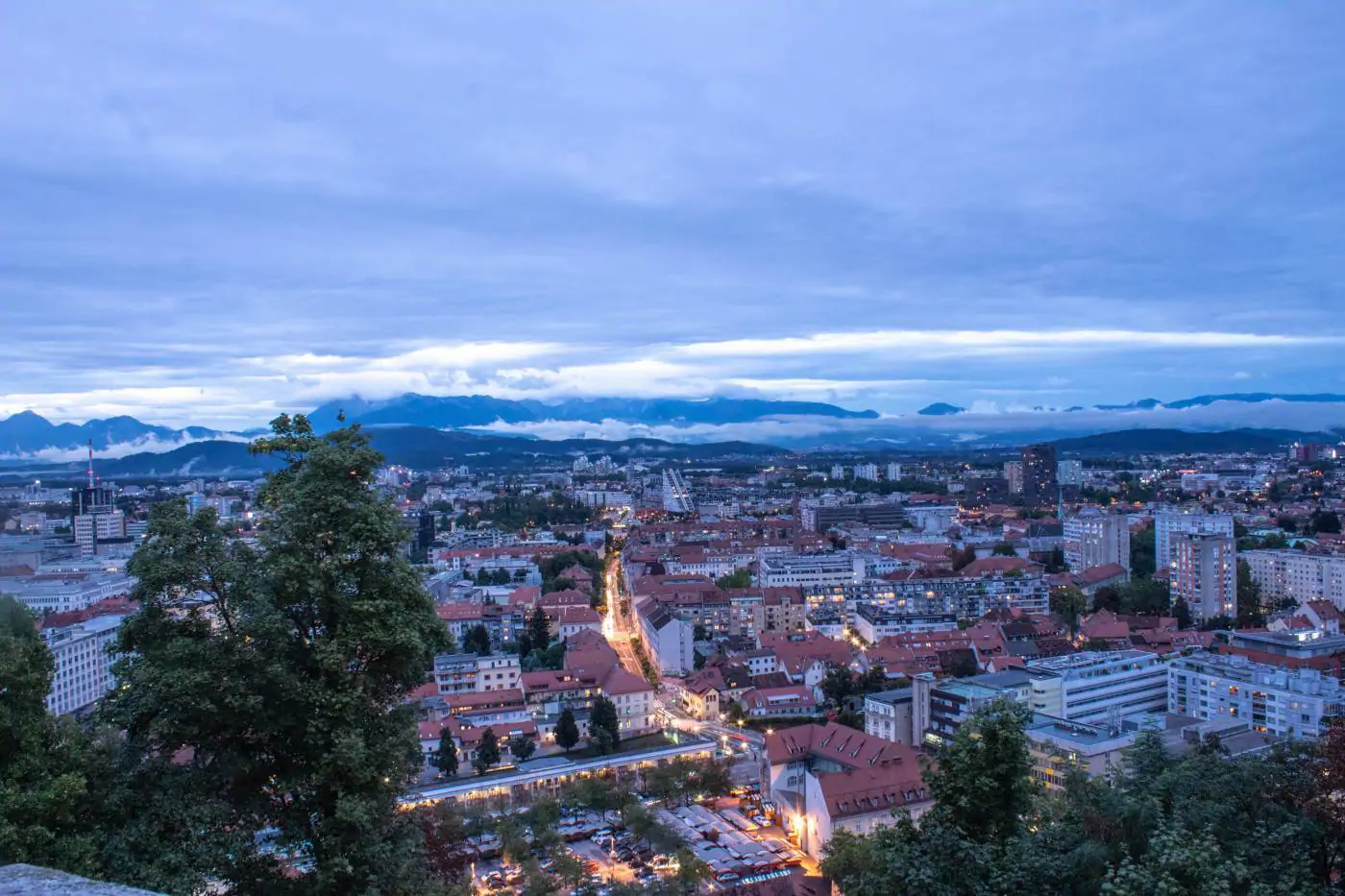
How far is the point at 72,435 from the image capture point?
1326 inches

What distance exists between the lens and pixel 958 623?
63.9 ft

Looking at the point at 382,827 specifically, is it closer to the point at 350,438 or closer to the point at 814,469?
the point at 350,438

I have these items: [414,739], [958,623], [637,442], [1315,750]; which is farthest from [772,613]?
[637,442]

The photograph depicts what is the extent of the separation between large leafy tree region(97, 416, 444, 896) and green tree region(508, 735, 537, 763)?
31.8ft

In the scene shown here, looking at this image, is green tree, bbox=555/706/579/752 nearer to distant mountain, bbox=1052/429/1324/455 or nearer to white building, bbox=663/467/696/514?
white building, bbox=663/467/696/514

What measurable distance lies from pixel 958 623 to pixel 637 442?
77.3 meters

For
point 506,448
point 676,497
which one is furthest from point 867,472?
point 506,448

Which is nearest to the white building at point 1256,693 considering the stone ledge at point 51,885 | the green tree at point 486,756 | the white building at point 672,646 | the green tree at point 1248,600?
the green tree at point 1248,600

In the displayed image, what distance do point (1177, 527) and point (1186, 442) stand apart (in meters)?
59.2

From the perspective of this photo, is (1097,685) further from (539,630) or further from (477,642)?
(477,642)

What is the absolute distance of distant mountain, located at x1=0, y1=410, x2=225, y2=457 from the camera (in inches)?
1243

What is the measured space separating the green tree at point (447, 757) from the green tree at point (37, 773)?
9.39 metres

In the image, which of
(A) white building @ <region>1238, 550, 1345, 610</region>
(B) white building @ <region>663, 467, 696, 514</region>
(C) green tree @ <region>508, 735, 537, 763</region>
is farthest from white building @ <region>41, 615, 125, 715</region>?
(B) white building @ <region>663, 467, 696, 514</region>

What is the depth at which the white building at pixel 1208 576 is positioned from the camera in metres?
19.9
